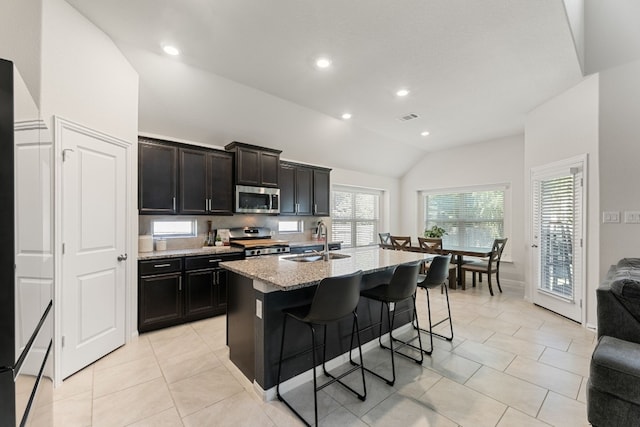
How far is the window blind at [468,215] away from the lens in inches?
225

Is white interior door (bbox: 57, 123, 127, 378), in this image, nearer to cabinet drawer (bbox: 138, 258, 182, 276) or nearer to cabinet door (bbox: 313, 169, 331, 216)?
cabinet drawer (bbox: 138, 258, 182, 276)

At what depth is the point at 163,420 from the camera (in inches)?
70.7

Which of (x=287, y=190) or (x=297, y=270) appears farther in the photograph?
(x=287, y=190)

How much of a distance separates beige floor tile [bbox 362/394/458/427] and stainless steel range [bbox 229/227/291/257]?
2581 mm

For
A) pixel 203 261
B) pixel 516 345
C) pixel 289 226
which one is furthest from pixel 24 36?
pixel 516 345

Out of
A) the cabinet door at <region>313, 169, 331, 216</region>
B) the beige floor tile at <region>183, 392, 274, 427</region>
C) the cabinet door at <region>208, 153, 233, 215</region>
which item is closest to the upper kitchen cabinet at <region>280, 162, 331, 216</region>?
the cabinet door at <region>313, 169, 331, 216</region>

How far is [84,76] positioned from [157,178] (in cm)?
130

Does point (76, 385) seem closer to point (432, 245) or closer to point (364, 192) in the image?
point (432, 245)

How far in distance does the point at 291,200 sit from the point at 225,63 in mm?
2516

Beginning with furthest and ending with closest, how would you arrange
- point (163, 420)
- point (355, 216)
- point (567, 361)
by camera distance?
point (355, 216) < point (567, 361) < point (163, 420)

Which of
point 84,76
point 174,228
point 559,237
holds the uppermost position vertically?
point 84,76

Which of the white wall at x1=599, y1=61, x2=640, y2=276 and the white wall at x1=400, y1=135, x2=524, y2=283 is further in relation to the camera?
the white wall at x1=400, y1=135, x2=524, y2=283

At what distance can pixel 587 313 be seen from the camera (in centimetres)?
333

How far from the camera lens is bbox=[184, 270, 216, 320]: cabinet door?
3.34 metres
